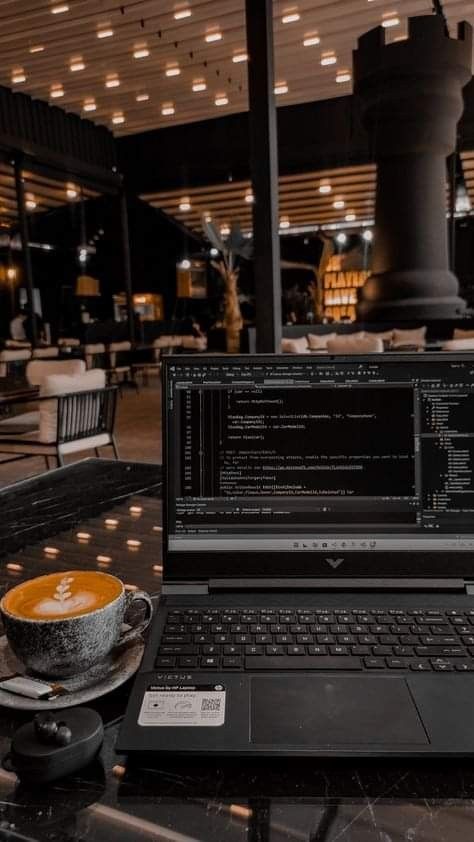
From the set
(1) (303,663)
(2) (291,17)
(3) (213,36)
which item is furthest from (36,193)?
(1) (303,663)

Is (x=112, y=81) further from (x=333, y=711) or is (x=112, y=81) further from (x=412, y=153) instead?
(x=333, y=711)

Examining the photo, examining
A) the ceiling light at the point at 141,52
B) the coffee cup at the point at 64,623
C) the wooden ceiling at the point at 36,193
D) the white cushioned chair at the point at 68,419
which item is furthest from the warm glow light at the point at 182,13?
the coffee cup at the point at 64,623

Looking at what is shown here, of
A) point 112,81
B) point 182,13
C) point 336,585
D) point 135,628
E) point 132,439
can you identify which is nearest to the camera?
point 135,628

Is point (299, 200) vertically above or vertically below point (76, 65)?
below

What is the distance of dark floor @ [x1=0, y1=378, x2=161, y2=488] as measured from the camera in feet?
16.8

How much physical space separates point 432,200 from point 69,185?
21.7ft

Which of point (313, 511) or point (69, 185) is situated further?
point (69, 185)

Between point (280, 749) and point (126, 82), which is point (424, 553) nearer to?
point (280, 749)

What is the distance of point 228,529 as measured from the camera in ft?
2.87

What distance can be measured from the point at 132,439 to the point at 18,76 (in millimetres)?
5320

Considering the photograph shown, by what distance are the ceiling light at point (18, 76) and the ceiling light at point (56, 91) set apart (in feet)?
1.46

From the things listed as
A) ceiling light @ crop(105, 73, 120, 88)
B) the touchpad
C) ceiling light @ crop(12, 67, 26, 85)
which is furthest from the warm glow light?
the touchpad

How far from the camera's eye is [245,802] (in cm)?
50

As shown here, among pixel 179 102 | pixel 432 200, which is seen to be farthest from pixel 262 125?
pixel 179 102
